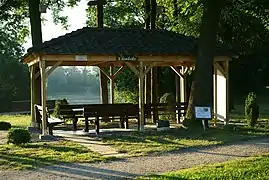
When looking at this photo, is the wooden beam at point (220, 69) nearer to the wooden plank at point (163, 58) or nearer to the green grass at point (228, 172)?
the wooden plank at point (163, 58)

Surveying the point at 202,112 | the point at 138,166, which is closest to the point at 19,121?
the point at 202,112

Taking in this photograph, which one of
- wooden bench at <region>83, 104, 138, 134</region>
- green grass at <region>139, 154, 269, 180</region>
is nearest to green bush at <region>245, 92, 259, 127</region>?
wooden bench at <region>83, 104, 138, 134</region>

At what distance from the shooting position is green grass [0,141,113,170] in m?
11.0

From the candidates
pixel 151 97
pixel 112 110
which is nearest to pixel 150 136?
pixel 112 110

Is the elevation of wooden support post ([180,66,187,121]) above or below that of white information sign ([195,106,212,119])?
above

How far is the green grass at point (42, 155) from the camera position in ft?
36.1

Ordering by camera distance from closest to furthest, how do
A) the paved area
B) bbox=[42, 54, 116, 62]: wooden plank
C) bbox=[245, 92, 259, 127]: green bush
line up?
1. the paved area
2. bbox=[42, 54, 116, 62]: wooden plank
3. bbox=[245, 92, 259, 127]: green bush

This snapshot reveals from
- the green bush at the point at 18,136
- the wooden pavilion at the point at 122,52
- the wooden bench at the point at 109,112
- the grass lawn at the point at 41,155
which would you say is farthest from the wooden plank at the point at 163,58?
the green bush at the point at 18,136

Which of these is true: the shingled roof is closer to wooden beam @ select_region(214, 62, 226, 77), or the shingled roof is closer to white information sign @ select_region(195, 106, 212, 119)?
wooden beam @ select_region(214, 62, 226, 77)

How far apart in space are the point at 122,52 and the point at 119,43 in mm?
1043

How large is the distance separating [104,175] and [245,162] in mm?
3043

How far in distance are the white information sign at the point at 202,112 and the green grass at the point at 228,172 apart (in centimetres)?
561

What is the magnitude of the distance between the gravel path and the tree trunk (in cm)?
486

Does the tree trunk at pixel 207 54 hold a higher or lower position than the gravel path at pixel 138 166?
higher
